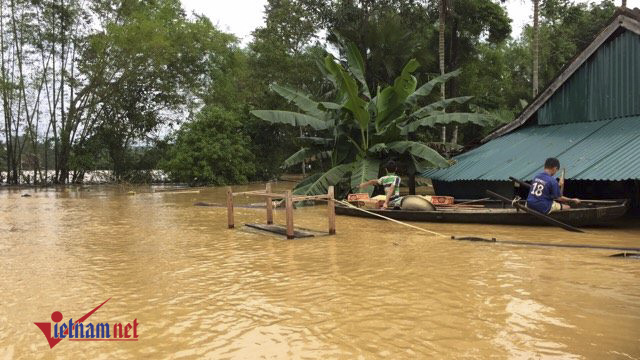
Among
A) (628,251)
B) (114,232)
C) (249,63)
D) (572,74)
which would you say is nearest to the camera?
(628,251)

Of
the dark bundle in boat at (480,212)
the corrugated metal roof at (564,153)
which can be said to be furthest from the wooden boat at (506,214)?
the corrugated metal roof at (564,153)

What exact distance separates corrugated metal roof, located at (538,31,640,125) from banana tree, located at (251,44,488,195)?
90.1 inches

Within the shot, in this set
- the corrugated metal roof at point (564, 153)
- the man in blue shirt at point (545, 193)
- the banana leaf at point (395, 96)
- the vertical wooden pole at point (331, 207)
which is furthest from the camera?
the banana leaf at point (395, 96)

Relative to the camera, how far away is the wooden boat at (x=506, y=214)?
9.81 meters

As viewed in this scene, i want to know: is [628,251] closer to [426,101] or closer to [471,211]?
[471,211]

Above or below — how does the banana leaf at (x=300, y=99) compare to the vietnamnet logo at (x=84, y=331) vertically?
above

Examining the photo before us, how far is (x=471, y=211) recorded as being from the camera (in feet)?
36.8

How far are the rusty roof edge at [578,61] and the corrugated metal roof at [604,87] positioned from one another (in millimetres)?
137

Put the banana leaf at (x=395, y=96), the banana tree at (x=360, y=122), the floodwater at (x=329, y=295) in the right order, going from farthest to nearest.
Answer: the banana tree at (x=360, y=122)
the banana leaf at (x=395, y=96)
the floodwater at (x=329, y=295)

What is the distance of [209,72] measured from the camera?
3428cm

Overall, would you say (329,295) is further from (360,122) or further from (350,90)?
(360,122)

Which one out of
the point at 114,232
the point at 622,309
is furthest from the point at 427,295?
the point at 114,232

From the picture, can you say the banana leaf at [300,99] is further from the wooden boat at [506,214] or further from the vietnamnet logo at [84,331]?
the vietnamnet logo at [84,331]

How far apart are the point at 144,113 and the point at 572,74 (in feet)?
86.0
